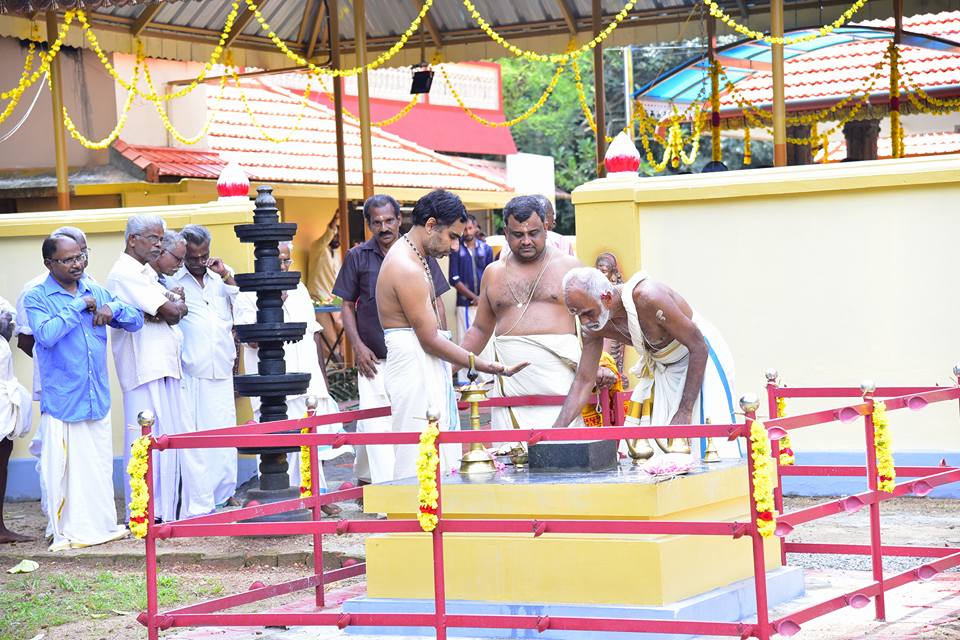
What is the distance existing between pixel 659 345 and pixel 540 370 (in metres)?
0.92

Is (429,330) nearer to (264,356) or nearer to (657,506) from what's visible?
(264,356)

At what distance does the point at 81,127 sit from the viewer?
17703mm

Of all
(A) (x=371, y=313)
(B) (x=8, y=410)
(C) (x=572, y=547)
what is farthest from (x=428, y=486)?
(B) (x=8, y=410)

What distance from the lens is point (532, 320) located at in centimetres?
734

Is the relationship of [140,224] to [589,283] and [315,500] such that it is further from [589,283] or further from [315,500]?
[589,283]

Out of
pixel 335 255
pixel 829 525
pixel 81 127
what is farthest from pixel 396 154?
pixel 829 525

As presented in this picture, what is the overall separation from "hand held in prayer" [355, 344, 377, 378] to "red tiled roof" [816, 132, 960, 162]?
18436 millimetres

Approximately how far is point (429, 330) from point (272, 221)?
1.79 m

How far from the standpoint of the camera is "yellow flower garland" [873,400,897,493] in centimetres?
598

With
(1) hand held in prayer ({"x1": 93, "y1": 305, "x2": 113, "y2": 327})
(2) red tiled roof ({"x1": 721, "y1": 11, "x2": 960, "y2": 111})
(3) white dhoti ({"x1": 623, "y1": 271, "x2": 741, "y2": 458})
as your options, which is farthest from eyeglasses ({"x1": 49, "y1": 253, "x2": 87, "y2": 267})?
(2) red tiled roof ({"x1": 721, "y1": 11, "x2": 960, "y2": 111})

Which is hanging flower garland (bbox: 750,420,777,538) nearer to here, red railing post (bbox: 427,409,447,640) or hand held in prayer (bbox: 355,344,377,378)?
red railing post (bbox: 427,409,447,640)

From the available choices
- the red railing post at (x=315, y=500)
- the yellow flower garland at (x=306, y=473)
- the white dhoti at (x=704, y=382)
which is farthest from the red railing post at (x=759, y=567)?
the yellow flower garland at (x=306, y=473)

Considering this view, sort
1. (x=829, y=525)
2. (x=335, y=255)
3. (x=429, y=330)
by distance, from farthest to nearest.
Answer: (x=335, y=255) → (x=829, y=525) → (x=429, y=330)

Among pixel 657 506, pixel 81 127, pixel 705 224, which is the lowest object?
pixel 657 506
